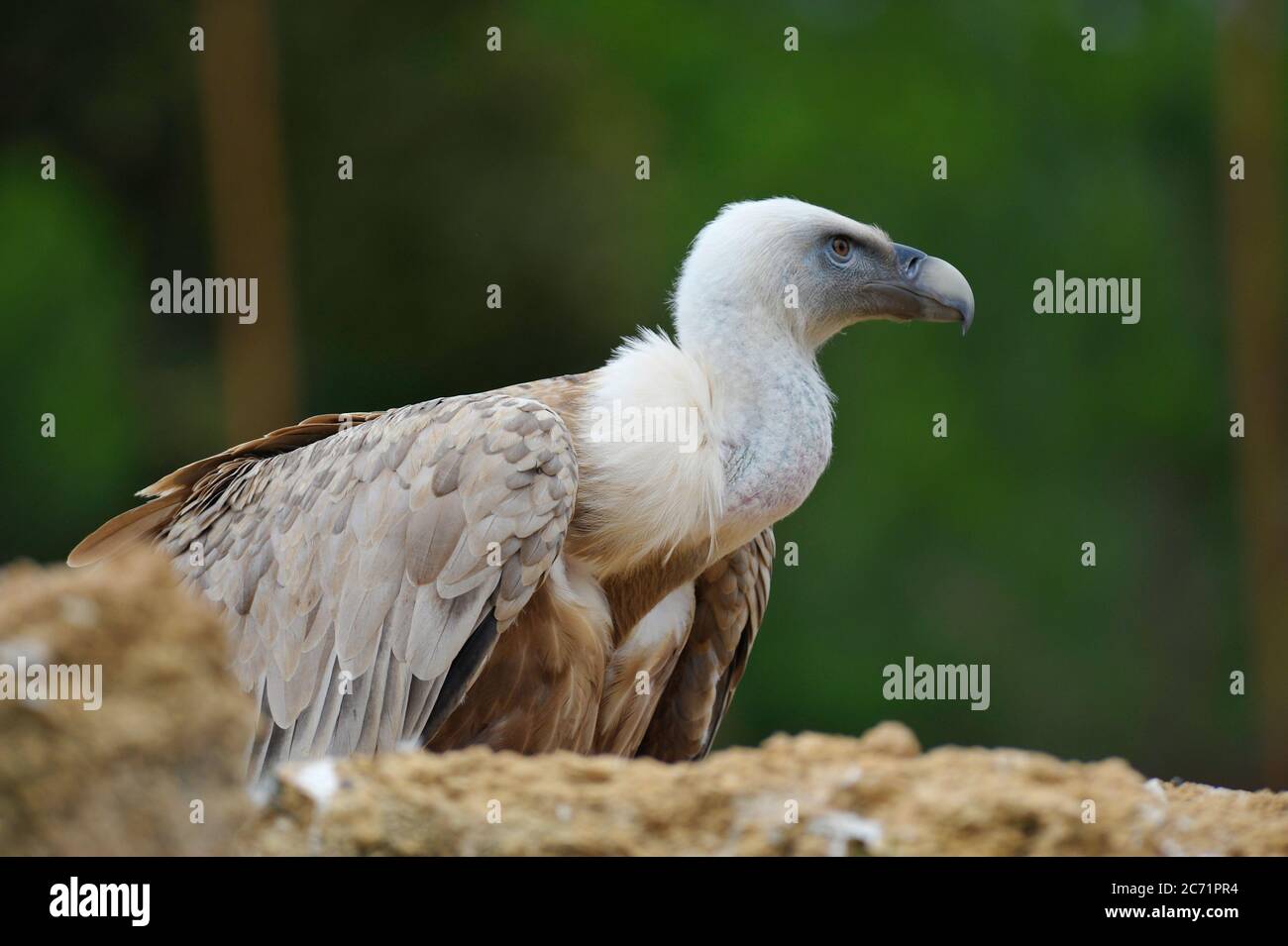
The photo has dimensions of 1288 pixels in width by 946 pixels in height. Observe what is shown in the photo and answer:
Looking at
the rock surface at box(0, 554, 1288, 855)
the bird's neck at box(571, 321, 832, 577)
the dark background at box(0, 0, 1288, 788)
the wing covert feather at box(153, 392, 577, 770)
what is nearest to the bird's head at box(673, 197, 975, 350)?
the bird's neck at box(571, 321, 832, 577)

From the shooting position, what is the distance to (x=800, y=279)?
6.58 m

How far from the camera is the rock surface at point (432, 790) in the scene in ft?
10.6

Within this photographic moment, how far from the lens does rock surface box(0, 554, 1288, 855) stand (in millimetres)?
3223

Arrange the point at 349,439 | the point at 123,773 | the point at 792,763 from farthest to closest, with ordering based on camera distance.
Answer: the point at 349,439
the point at 792,763
the point at 123,773

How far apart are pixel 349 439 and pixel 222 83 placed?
9.50 meters

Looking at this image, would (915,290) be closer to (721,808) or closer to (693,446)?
(693,446)

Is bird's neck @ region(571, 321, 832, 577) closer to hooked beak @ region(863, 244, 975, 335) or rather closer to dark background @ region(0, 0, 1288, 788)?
hooked beak @ region(863, 244, 975, 335)

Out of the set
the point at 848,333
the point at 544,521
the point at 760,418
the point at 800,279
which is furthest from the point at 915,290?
the point at 848,333

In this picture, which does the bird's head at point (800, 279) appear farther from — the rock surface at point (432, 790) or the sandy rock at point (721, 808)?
the sandy rock at point (721, 808)

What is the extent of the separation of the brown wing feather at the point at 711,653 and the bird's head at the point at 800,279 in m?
1.00

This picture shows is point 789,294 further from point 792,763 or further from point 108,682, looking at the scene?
point 108,682

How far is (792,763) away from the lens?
4.05 meters

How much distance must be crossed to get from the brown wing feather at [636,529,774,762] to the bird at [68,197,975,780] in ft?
0.38
